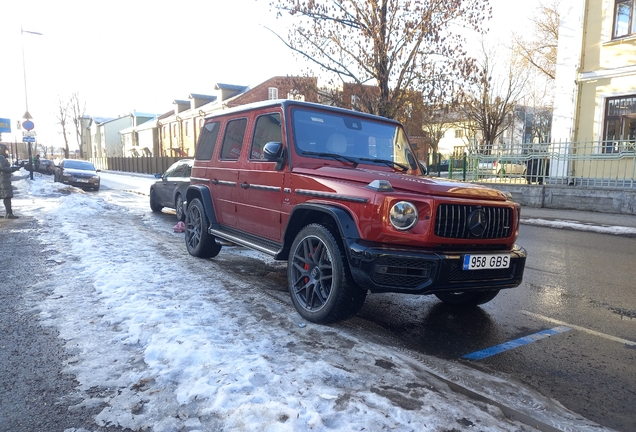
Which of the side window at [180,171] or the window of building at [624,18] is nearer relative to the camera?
the side window at [180,171]

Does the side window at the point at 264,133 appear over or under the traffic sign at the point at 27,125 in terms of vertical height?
under

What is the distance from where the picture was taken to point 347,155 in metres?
4.73

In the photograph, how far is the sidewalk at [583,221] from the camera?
35.0ft

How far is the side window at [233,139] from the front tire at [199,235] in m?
0.96

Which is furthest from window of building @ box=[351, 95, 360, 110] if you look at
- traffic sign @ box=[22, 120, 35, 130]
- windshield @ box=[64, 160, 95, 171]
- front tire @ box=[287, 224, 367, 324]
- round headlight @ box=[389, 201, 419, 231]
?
traffic sign @ box=[22, 120, 35, 130]

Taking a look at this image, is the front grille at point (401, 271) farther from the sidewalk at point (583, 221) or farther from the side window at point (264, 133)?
the sidewalk at point (583, 221)

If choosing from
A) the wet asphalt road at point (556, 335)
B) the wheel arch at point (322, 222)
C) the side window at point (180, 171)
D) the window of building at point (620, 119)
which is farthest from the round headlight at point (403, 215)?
the window of building at point (620, 119)

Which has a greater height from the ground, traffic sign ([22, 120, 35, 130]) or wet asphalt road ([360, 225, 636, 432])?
traffic sign ([22, 120, 35, 130])

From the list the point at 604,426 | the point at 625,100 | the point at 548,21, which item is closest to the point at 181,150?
the point at 548,21

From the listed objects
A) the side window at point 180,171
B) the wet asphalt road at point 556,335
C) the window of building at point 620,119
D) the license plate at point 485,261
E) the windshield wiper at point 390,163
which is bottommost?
the wet asphalt road at point 556,335

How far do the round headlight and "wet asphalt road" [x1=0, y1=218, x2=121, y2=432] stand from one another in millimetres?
2281

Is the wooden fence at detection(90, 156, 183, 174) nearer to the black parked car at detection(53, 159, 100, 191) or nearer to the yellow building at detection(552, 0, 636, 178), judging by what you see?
the black parked car at detection(53, 159, 100, 191)

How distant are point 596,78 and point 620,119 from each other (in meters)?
1.80

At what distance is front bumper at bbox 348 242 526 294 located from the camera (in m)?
3.39
